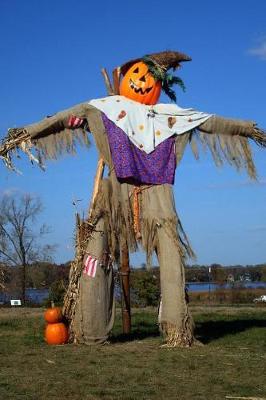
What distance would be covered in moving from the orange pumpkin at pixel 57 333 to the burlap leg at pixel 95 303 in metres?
0.14

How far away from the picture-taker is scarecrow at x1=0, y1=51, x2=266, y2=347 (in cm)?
811

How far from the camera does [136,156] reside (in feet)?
27.5

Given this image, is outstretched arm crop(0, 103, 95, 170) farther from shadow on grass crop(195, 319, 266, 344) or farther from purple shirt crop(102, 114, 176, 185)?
shadow on grass crop(195, 319, 266, 344)

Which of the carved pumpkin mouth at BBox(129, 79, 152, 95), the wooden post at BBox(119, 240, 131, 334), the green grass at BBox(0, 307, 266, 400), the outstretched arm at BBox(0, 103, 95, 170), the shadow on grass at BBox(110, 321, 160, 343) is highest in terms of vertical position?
the carved pumpkin mouth at BBox(129, 79, 152, 95)

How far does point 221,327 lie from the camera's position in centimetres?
1030

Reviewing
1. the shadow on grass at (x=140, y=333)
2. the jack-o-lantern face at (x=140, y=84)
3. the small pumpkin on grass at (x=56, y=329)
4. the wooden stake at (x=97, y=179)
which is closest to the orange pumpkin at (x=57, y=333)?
the small pumpkin on grass at (x=56, y=329)

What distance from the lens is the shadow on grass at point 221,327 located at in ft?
30.2

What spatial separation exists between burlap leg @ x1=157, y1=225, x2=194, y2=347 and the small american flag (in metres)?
0.79

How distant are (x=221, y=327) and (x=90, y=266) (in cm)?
304

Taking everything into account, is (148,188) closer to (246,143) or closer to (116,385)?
(246,143)

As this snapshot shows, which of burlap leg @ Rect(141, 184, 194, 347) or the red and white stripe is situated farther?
the red and white stripe

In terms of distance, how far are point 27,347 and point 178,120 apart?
3400 millimetres

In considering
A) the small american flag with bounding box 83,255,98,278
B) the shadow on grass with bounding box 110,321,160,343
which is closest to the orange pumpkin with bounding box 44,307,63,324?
the small american flag with bounding box 83,255,98,278

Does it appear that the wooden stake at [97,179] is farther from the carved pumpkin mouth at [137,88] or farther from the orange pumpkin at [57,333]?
the orange pumpkin at [57,333]
